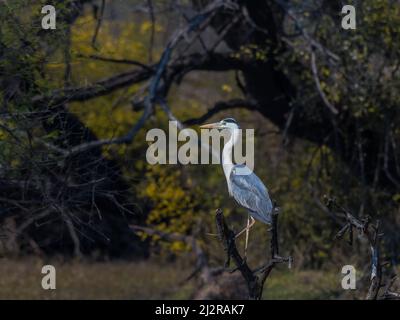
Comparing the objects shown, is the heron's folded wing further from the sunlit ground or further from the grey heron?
the sunlit ground

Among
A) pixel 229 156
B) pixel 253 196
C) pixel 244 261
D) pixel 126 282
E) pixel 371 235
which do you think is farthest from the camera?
pixel 126 282

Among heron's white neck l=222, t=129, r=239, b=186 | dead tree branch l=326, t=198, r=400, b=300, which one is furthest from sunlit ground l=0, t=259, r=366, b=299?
dead tree branch l=326, t=198, r=400, b=300

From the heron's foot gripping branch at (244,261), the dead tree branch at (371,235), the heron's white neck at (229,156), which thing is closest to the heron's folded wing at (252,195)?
the heron's white neck at (229,156)

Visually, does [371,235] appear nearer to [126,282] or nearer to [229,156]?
[229,156]

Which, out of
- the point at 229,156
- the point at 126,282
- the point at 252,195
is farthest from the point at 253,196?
the point at 126,282

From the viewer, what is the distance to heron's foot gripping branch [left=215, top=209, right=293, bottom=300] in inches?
285

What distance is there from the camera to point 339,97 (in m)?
13.5

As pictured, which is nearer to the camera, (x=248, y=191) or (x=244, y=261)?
(x=244, y=261)

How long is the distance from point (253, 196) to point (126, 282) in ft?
24.7

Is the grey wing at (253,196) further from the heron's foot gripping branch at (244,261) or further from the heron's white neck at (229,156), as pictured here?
the heron's foot gripping branch at (244,261)

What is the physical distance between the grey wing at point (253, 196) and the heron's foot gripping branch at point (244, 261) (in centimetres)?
88

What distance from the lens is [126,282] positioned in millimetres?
15930

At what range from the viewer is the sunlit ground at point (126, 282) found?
45.5 feet
